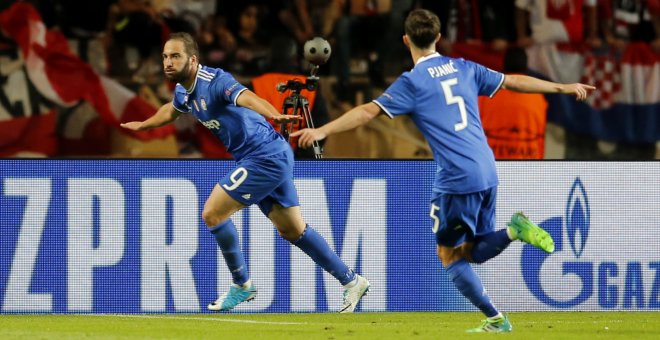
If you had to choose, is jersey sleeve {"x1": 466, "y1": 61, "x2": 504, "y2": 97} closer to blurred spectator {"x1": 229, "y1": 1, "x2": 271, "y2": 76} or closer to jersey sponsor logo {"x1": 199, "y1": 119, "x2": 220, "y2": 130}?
jersey sponsor logo {"x1": 199, "y1": 119, "x2": 220, "y2": 130}

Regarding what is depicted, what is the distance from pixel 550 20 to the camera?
14977mm

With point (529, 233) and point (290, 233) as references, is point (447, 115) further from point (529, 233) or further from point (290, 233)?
point (290, 233)

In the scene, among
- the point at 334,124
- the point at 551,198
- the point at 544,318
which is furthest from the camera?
the point at 551,198

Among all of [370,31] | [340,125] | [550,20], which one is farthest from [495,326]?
[550,20]

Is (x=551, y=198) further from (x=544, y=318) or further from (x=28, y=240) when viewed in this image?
(x=28, y=240)

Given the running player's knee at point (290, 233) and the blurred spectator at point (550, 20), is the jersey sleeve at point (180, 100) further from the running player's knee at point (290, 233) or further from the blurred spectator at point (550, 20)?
the blurred spectator at point (550, 20)

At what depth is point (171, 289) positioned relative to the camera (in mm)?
10977

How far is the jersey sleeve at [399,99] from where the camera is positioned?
27.5 ft

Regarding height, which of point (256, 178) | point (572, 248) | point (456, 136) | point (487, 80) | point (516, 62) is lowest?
point (572, 248)

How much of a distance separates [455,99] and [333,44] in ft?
20.3

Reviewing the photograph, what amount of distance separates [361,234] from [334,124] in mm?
3112

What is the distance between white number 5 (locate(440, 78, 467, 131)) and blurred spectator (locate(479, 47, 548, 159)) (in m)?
4.75

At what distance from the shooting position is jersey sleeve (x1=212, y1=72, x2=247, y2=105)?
9477 millimetres

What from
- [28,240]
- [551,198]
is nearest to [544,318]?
[551,198]
